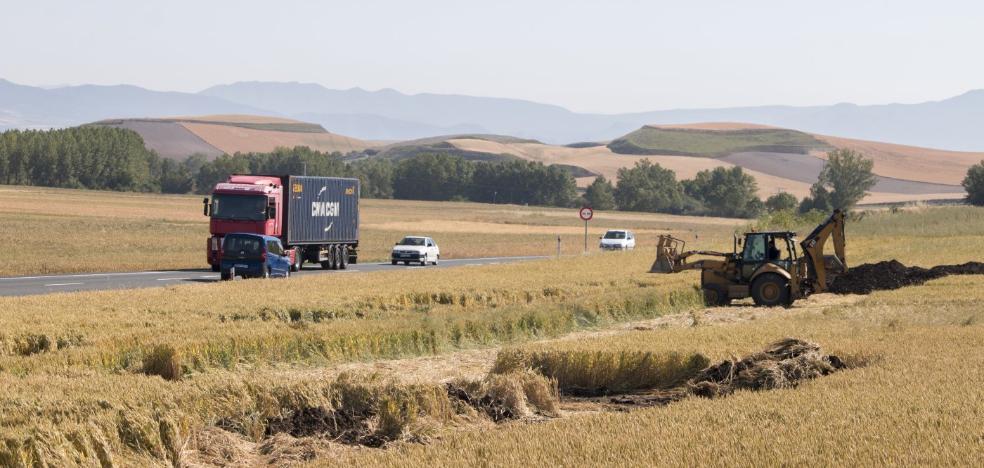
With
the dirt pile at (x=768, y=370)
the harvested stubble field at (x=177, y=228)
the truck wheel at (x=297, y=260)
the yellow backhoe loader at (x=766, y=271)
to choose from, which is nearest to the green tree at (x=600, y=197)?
the harvested stubble field at (x=177, y=228)

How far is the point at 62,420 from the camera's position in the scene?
46.6ft

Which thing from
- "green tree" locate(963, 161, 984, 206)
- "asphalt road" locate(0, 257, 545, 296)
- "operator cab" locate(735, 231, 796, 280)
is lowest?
A: "asphalt road" locate(0, 257, 545, 296)

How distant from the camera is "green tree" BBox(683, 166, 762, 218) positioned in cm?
16900

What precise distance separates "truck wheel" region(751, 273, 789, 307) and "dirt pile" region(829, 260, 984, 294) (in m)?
6.27

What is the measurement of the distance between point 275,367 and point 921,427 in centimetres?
1205

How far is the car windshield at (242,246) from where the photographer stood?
43.7 m

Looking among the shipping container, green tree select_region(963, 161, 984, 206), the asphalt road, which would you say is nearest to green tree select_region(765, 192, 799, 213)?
green tree select_region(963, 161, 984, 206)

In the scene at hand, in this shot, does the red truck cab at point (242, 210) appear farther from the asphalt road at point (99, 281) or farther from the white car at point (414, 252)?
the white car at point (414, 252)

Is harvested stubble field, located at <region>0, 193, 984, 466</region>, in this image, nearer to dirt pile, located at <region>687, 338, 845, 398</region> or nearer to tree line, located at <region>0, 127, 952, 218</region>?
dirt pile, located at <region>687, 338, 845, 398</region>

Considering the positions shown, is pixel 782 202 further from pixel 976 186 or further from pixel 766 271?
pixel 766 271

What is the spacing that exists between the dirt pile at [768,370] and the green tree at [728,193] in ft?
474

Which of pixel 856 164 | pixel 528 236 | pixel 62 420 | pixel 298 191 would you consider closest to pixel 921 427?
pixel 62 420

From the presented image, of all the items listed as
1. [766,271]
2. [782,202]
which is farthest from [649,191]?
[766,271]

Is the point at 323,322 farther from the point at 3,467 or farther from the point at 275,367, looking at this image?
the point at 3,467
